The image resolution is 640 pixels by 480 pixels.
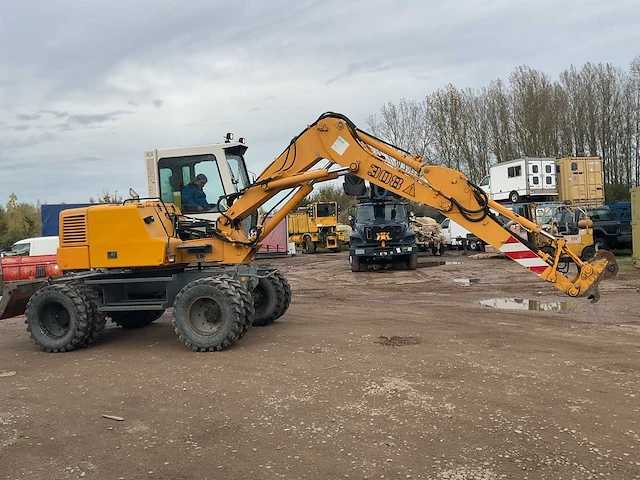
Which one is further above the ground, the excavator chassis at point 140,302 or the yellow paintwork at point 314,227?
the yellow paintwork at point 314,227

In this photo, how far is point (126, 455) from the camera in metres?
4.64

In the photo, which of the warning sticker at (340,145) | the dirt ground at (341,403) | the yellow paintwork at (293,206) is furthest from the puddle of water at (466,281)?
the warning sticker at (340,145)

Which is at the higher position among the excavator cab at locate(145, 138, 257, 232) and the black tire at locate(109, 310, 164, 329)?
the excavator cab at locate(145, 138, 257, 232)

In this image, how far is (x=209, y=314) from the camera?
27.2 feet

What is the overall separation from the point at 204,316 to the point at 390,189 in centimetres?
339

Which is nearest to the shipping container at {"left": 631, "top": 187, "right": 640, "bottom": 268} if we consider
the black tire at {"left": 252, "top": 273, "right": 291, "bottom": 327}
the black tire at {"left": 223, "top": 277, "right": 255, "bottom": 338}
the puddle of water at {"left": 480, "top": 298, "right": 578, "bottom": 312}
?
the puddle of water at {"left": 480, "top": 298, "right": 578, "bottom": 312}

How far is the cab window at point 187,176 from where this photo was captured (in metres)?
9.31

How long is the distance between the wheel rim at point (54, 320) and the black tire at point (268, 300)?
2.98m

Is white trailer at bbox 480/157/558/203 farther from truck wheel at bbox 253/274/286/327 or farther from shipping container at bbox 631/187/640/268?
truck wheel at bbox 253/274/286/327

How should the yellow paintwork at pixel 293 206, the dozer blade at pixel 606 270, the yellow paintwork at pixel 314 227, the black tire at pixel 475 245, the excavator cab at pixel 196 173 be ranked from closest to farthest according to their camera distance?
the dozer blade at pixel 606 270 < the yellow paintwork at pixel 293 206 < the excavator cab at pixel 196 173 < the black tire at pixel 475 245 < the yellow paintwork at pixel 314 227

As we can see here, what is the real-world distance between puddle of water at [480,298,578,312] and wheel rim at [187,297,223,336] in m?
6.04

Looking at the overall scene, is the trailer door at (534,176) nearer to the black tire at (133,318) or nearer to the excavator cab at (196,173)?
the excavator cab at (196,173)

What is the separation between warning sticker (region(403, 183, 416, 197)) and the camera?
8.65 metres

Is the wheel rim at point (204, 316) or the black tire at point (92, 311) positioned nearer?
the wheel rim at point (204, 316)
